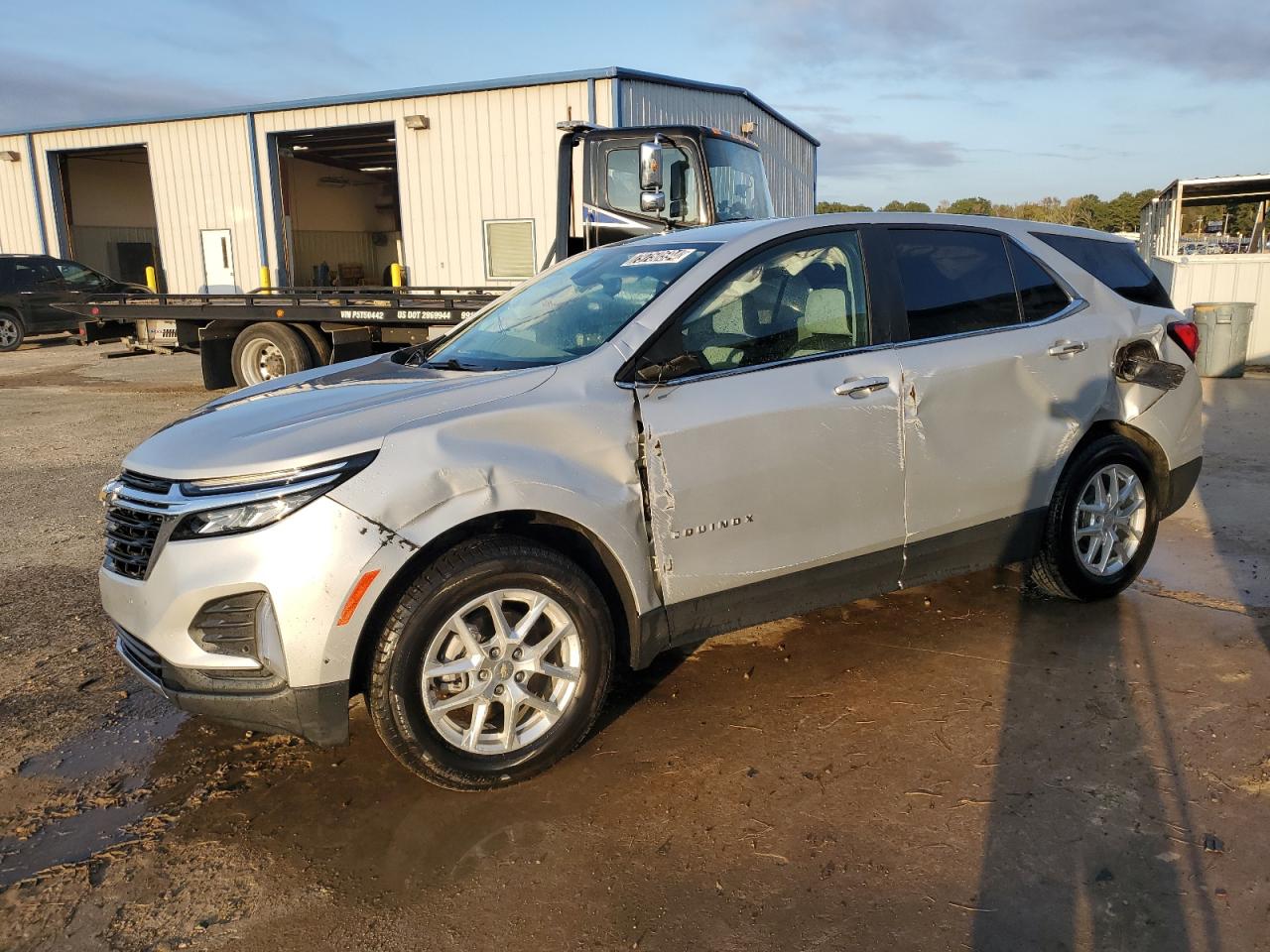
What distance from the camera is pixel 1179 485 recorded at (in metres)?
4.75

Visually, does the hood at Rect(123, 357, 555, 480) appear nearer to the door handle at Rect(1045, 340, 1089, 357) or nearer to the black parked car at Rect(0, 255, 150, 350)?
the door handle at Rect(1045, 340, 1089, 357)

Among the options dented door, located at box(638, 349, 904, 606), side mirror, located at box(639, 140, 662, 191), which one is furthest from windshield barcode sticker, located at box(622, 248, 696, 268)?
side mirror, located at box(639, 140, 662, 191)

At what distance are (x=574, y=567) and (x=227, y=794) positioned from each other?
137 centimetres

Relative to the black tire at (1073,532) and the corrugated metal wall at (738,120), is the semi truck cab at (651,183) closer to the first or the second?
the corrugated metal wall at (738,120)

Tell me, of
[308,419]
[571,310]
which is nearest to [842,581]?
[571,310]

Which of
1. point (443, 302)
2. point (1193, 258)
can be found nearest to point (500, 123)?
point (443, 302)

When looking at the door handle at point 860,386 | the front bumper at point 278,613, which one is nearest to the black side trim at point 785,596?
the door handle at point 860,386

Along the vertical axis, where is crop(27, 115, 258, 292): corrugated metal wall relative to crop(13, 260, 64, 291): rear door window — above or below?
above

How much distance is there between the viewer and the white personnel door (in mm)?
18281

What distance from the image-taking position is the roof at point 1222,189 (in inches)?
650

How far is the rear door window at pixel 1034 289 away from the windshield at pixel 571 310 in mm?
1532

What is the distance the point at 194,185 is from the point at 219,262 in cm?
142

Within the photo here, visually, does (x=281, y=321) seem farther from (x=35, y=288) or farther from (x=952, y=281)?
(x=35, y=288)

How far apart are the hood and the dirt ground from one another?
1.12 meters
